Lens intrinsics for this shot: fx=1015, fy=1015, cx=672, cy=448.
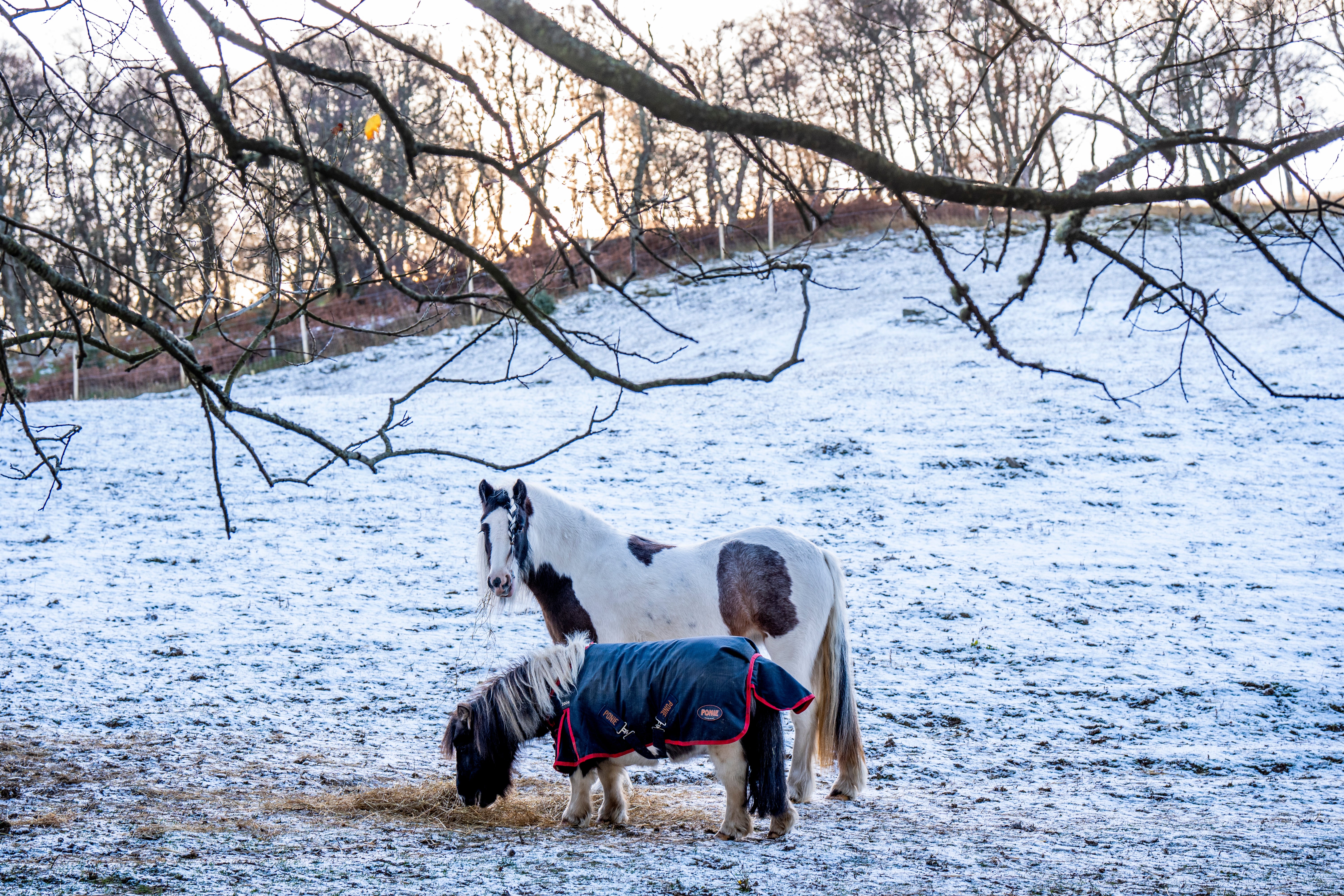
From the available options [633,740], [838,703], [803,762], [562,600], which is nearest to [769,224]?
[562,600]

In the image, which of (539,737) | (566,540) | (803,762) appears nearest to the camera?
(539,737)

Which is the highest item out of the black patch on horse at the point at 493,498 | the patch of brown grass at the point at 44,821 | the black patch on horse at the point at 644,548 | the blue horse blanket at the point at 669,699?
the black patch on horse at the point at 493,498

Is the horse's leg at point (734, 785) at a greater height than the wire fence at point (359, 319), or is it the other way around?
the wire fence at point (359, 319)

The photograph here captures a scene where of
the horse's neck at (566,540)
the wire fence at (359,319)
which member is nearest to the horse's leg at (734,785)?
the horse's neck at (566,540)

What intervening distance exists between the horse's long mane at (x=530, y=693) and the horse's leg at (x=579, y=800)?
0.28m

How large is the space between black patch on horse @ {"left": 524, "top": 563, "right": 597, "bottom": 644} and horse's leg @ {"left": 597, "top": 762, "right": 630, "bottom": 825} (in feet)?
3.50

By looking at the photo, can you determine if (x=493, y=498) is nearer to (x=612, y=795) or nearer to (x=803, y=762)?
(x=612, y=795)

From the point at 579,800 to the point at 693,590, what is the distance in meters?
1.32

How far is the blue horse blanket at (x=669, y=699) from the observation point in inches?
162

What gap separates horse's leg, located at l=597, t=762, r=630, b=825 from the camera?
177 inches

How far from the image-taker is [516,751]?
4.61 m

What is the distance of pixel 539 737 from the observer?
4.75 meters

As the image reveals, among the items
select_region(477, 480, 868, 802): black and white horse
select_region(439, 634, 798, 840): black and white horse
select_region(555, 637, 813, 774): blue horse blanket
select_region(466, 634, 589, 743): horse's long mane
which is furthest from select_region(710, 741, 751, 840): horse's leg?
select_region(477, 480, 868, 802): black and white horse

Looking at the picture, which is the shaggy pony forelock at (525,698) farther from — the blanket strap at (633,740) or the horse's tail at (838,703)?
the horse's tail at (838,703)
